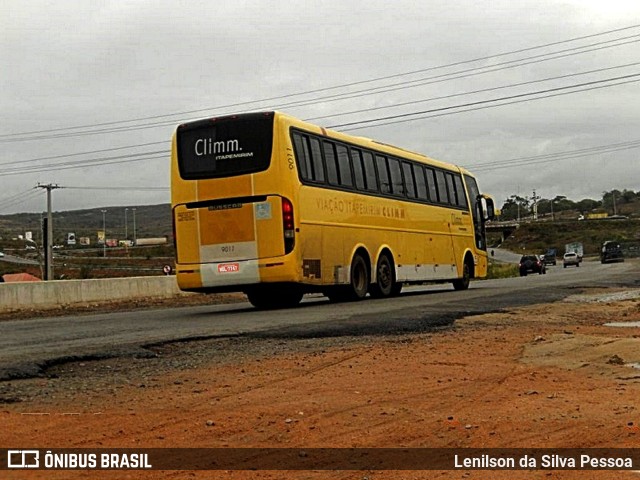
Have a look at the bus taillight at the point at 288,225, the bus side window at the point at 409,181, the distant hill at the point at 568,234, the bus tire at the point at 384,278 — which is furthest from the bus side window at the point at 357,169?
the distant hill at the point at 568,234

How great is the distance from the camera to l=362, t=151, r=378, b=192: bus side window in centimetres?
2106

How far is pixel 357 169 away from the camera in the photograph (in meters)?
20.6

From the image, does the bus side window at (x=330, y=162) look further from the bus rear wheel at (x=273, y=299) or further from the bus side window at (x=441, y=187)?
the bus side window at (x=441, y=187)

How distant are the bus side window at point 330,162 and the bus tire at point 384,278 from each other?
9.99 ft

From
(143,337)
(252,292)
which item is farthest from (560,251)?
(143,337)

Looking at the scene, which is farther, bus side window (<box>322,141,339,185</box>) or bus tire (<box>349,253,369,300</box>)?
bus tire (<box>349,253,369,300</box>)

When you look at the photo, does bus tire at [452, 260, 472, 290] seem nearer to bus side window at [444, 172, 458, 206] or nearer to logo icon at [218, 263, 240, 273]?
bus side window at [444, 172, 458, 206]

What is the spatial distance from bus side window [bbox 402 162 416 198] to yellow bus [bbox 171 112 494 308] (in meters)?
2.26

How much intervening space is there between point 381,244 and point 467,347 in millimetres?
10933

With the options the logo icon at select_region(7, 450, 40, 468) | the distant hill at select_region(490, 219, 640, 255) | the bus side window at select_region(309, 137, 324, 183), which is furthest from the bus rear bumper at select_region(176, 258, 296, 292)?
the distant hill at select_region(490, 219, 640, 255)

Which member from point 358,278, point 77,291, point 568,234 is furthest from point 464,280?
point 568,234

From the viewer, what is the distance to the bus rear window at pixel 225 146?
1738 centimetres

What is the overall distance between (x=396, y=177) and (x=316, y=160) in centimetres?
469

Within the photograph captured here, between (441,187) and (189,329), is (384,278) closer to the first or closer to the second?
(441,187)
